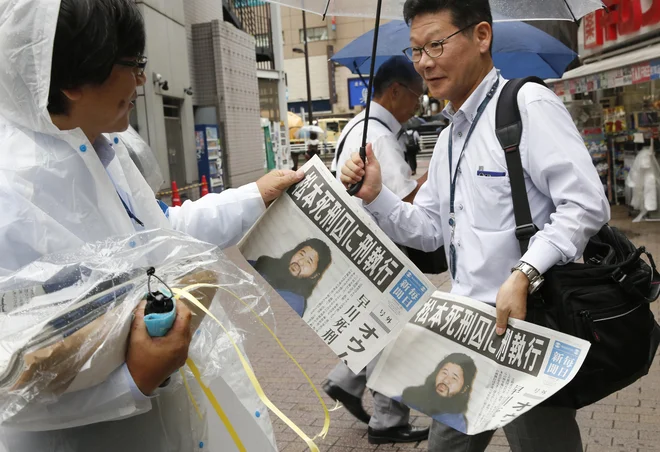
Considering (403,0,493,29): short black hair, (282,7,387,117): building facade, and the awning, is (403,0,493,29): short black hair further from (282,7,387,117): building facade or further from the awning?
(282,7,387,117): building facade

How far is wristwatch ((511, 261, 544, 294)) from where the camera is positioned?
6.16 feet

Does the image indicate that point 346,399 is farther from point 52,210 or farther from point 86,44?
point 86,44

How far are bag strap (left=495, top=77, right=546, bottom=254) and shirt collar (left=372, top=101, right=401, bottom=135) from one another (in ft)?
6.10

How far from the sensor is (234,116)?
16.6 meters

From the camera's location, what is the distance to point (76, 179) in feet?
4.61

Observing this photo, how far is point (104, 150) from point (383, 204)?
41.3 inches

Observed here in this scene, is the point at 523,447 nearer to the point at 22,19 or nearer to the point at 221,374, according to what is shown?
the point at 221,374

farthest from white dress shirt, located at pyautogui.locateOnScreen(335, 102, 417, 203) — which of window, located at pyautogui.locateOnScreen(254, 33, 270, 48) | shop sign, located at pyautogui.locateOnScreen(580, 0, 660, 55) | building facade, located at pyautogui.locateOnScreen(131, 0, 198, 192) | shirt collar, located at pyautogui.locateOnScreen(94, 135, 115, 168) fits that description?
window, located at pyautogui.locateOnScreen(254, 33, 270, 48)

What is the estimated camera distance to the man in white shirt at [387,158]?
3.60 m

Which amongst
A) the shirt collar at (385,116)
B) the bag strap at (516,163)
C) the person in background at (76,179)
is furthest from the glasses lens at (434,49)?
the shirt collar at (385,116)

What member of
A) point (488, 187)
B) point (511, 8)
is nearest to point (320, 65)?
point (511, 8)

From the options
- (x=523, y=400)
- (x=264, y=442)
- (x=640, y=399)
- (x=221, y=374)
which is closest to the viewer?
(x=221, y=374)

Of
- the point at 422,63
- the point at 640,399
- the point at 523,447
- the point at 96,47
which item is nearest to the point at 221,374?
the point at 96,47

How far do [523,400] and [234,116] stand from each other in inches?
607
